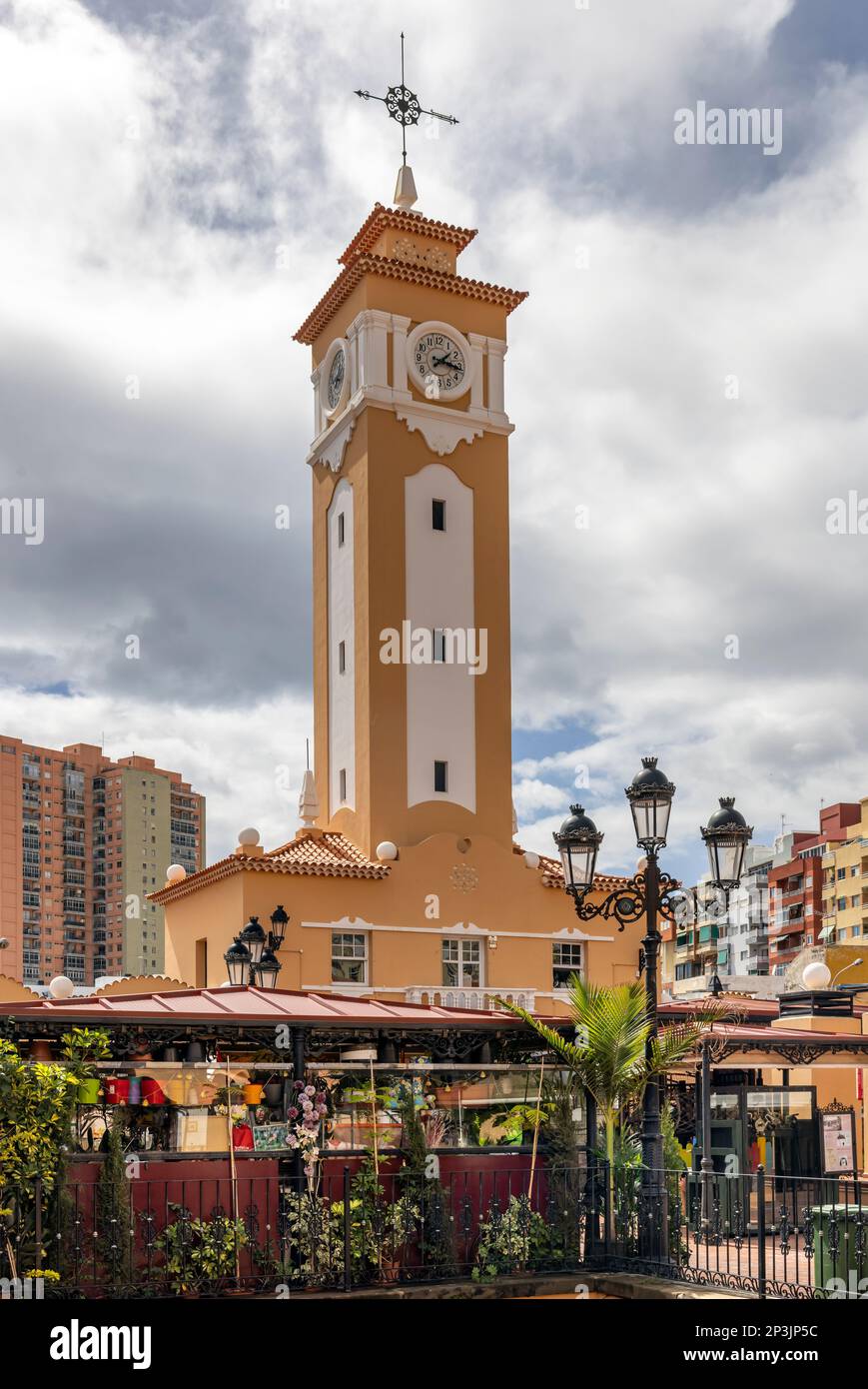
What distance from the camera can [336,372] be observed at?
36.8 metres

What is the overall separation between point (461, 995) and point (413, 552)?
1011cm

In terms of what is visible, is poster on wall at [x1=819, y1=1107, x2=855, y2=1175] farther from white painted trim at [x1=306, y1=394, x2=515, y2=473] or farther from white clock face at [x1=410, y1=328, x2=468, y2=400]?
white clock face at [x1=410, y1=328, x2=468, y2=400]

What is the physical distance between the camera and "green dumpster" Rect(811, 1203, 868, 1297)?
1213 cm

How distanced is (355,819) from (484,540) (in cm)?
733

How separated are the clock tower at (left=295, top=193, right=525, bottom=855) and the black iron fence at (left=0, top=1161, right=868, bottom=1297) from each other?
59.1ft

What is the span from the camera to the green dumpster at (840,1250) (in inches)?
478

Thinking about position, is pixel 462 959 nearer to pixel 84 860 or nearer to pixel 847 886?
pixel 847 886

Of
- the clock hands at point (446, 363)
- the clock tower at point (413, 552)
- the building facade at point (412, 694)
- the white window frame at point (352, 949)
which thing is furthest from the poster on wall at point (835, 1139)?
the clock hands at point (446, 363)

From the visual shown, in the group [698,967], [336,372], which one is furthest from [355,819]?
[698,967]

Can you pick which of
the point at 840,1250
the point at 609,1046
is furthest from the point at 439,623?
the point at 840,1250

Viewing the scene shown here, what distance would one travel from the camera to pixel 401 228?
3562 cm

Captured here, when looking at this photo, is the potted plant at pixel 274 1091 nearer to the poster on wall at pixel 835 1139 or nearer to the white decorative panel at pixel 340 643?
the poster on wall at pixel 835 1139

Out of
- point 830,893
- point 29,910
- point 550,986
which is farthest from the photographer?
point 29,910
